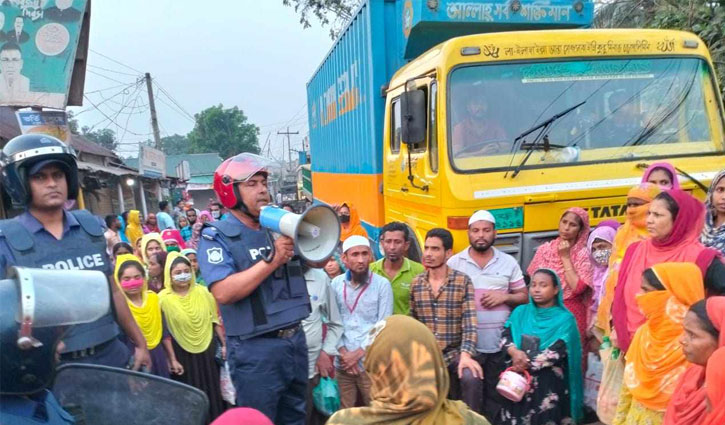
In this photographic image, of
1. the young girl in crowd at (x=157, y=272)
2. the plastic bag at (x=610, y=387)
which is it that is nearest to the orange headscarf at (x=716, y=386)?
the plastic bag at (x=610, y=387)

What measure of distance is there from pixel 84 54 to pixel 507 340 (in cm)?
616

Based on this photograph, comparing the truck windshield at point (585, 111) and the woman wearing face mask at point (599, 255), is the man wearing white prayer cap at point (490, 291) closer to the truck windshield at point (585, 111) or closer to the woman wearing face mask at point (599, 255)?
the woman wearing face mask at point (599, 255)

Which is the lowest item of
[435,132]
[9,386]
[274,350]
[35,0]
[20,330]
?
[274,350]

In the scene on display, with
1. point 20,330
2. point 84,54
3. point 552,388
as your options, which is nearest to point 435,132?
point 552,388

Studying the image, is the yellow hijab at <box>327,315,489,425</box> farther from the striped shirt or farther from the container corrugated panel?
the container corrugated panel

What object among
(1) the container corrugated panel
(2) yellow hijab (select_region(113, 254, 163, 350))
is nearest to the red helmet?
(2) yellow hijab (select_region(113, 254, 163, 350))

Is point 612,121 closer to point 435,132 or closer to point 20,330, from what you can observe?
point 435,132

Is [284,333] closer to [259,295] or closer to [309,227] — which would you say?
[259,295]

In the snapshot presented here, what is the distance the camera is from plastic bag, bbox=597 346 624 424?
2.91 m

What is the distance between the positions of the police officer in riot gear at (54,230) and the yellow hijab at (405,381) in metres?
1.18

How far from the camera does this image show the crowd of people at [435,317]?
2.14m

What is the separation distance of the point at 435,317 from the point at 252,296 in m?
1.34

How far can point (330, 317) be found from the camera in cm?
342

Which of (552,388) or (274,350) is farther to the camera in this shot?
(552,388)
